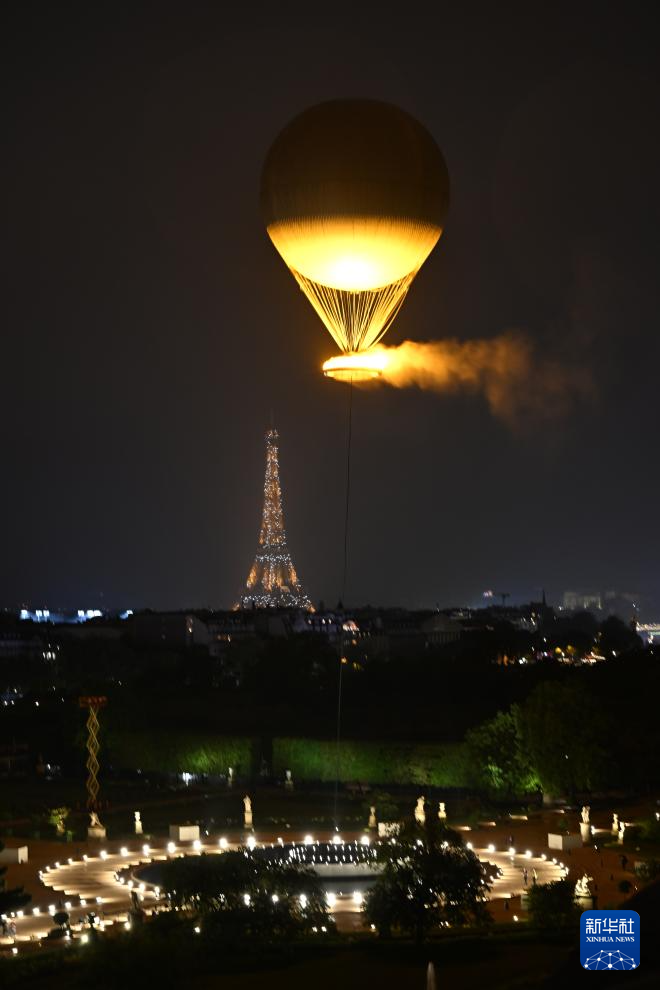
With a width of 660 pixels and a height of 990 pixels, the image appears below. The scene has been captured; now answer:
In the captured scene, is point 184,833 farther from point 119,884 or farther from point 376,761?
point 376,761

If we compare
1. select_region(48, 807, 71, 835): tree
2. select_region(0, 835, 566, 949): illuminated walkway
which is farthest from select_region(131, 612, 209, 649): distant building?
select_region(0, 835, 566, 949): illuminated walkway

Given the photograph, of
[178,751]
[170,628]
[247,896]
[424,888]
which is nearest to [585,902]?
[424,888]

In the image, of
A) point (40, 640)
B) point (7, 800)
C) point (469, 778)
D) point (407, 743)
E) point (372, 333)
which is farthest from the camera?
point (40, 640)

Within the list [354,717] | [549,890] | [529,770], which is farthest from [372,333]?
[354,717]

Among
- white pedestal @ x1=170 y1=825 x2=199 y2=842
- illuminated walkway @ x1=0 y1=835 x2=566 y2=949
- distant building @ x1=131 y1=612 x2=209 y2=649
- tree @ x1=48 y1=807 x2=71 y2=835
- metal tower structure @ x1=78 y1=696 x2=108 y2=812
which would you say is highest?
distant building @ x1=131 y1=612 x2=209 y2=649

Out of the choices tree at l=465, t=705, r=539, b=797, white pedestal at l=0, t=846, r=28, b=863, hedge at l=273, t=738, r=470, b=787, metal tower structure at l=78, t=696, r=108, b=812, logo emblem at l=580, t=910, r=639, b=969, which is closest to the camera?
logo emblem at l=580, t=910, r=639, b=969

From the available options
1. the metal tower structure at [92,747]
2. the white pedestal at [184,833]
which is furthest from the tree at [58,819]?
the white pedestal at [184,833]

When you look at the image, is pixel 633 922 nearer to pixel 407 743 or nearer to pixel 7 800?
pixel 7 800

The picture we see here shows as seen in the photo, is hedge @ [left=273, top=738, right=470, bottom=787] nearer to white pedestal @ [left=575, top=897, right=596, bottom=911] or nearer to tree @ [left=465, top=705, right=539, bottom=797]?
tree @ [left=465, top=705, right=539, bottom=797]

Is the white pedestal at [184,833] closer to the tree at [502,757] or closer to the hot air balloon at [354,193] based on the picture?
the tree at [502,757]
